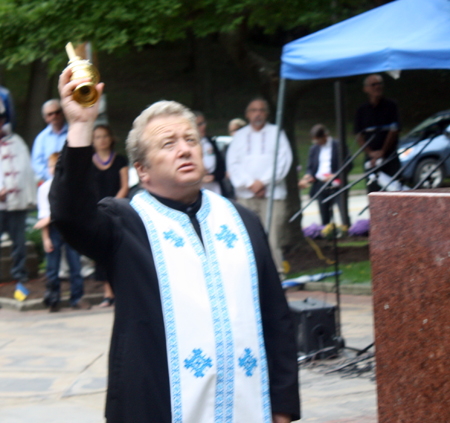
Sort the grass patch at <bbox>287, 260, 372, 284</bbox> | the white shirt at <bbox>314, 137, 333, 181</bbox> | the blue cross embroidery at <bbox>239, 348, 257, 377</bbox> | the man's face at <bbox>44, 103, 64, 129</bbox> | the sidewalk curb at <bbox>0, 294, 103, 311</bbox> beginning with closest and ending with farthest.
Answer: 1. the blue cross embroidery at <bbox>239, 348, 257, 377</bbox>
2. the man's face at <bbox>44, 103, 64, 129</bbox>
3. the sidewalk curb at <bbox>0, 294, 103, 311</bbox>
4. the grass patch at <bbox>287, 260, 372, 284</bbox>
5. the white shirt at <bbox>314, 137, 333, 181</bbox>

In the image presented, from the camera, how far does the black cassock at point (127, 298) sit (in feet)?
7.48

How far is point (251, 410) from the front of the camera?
2.50 m

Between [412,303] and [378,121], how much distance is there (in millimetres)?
6607

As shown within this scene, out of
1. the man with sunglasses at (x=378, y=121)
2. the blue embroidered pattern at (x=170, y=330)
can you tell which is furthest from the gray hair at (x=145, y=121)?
the man with sunglasses at (x=378, y=121)

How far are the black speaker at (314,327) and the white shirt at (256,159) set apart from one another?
2.91 metres

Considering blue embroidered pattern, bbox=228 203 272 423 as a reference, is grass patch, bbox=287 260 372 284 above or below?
below

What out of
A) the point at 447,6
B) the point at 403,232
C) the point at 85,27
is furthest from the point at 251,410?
the point at 85,27

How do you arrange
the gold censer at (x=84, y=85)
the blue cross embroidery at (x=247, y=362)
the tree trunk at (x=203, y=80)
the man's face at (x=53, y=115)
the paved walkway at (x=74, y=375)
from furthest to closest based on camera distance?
the tree trunk at (x=203, y=80) < the man's face at (x=53, y=115) < the paved walkway at (x=74, y=375) < the blue cross embroidery at (x=247, y=362) < the gold censer at (x=84, y=85)

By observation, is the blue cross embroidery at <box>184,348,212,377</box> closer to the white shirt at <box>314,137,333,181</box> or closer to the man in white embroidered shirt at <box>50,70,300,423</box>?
the man in white embroidered shirt at <box>50,70,300,423</box>

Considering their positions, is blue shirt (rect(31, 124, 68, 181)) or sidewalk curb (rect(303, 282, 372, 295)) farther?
sidewalk curb (rect(303, 282, 372, 295))

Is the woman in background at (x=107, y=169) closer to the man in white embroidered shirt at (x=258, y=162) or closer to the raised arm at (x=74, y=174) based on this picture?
the man in white embroidered shirt at (x=258, y=162)

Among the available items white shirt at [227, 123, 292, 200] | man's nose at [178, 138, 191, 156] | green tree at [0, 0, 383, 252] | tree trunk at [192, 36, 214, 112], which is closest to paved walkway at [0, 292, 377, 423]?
white shirt at [227, 123, 292, 200]

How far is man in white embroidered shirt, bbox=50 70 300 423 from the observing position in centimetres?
237

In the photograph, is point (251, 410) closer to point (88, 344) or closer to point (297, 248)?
point (88, 344)
